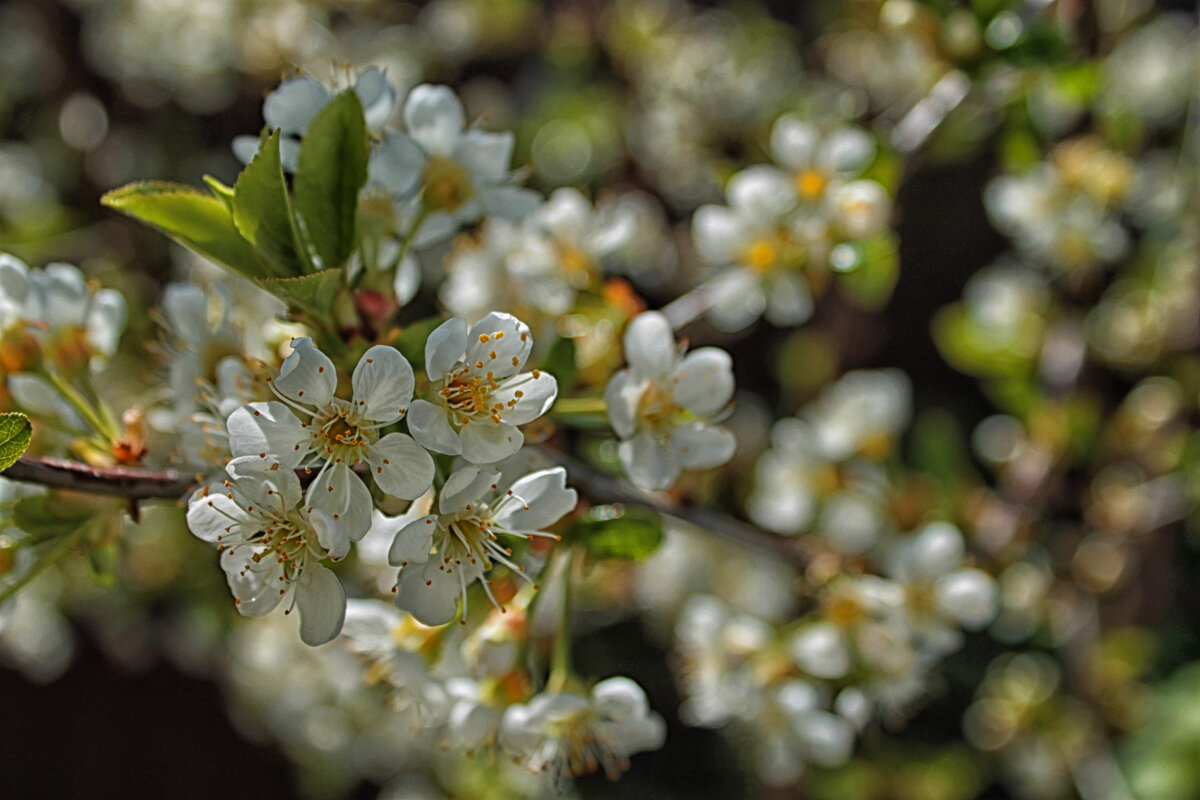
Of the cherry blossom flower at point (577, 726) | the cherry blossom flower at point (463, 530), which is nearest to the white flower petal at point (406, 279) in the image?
the cherry blossom flower at point (463, 530)

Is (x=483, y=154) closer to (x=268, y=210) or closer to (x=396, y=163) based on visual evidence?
(x=396, y=163)

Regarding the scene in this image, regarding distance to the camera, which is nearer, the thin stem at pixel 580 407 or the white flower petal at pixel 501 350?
the white flower petal at pixel 501 350

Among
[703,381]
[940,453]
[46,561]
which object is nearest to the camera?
[46,561]

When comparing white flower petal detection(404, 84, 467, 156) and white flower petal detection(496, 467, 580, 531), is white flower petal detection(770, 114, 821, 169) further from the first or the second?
white flower petal detection(496, 467, 580, 531)

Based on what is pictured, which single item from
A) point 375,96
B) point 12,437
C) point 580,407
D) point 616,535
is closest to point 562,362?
point 580,407

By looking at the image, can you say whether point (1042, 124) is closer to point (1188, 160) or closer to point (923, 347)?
point (1188, 160)

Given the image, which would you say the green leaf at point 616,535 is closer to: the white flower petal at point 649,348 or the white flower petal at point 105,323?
the white flower petal at point 649,348

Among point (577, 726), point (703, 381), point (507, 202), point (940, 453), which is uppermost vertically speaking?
point (507, 202)
